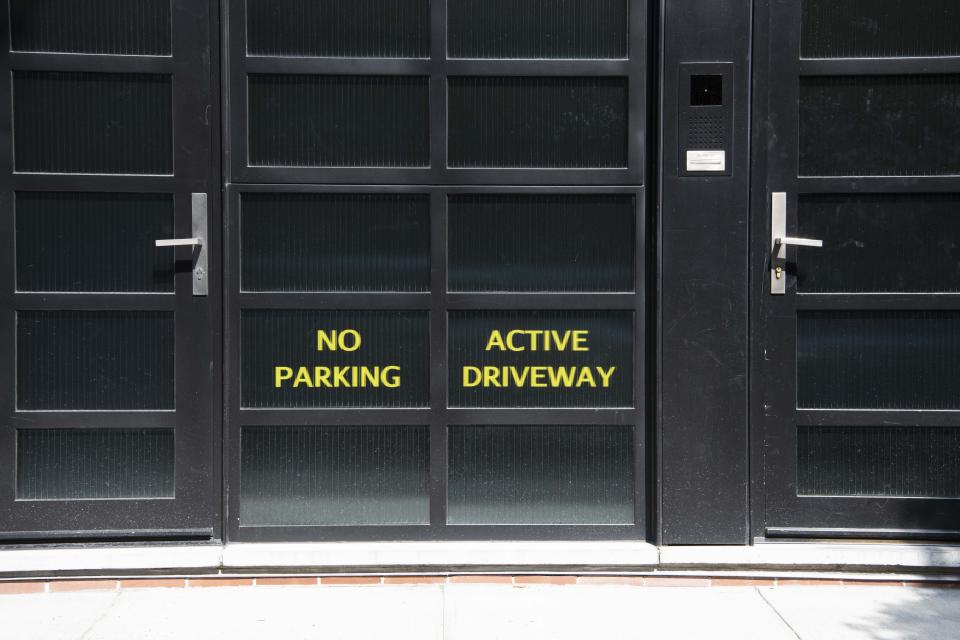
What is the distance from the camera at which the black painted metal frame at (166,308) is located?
13.5 ft

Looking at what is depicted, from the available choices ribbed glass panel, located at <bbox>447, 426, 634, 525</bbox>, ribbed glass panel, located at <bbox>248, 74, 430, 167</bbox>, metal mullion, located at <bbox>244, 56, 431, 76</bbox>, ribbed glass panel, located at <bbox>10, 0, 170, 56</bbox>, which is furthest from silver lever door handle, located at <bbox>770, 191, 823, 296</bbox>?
ribbed glass panel, located at <bbox>10, 0, 170, 56</bbox>

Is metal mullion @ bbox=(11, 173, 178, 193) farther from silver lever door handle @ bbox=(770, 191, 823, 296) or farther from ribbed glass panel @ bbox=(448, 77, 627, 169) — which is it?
silver lever door handle @ bbox=(770, 191, 823, 296)

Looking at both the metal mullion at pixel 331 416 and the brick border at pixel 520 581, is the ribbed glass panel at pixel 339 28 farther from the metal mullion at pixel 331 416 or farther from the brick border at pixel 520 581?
the brick border at pixel 520 581

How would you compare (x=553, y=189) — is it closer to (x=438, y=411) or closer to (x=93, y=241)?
(x=438, y=411)

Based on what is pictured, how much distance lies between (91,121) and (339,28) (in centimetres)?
120

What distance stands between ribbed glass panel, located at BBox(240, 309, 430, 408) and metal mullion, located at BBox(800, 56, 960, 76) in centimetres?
211

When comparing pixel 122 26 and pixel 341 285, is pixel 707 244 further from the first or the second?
pixel 122 26

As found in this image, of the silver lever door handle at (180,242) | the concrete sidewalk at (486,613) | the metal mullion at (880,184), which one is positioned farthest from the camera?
the metal mullion at (880,184)

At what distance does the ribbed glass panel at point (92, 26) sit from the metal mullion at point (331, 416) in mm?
1698

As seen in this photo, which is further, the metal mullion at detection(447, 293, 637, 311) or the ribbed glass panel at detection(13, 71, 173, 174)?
the metal mullion at detection(447, 293, 637, 311)

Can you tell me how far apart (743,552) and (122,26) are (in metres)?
3.67

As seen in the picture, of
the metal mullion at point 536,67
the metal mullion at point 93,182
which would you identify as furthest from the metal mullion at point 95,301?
the metal mullion at point 536,67

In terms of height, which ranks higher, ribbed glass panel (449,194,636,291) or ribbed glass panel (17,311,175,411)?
ribbed glass panel (449,194,636,291)

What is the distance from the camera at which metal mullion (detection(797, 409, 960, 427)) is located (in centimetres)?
421
